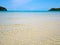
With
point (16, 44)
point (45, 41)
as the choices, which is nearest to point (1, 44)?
point (16, 44)

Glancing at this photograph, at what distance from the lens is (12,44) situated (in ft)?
6.25

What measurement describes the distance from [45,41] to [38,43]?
0.48 feet

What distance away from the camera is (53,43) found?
76.0 inches

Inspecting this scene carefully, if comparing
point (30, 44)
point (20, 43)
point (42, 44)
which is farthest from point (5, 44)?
point (42, 44)

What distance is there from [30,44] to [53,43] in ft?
1.06

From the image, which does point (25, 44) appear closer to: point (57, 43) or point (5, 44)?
point (5, 44)

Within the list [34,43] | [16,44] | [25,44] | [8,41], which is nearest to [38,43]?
[34,43]

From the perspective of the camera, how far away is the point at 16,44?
1908mm

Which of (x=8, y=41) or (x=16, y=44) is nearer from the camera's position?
(x=16, y=44)

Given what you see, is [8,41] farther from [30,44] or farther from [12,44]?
[30,44]

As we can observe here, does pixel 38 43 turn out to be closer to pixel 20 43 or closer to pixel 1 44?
pixel 20 43

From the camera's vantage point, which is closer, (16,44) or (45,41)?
(16,44)

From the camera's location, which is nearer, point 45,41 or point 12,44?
point 12,44

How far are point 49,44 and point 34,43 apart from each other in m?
0.22
